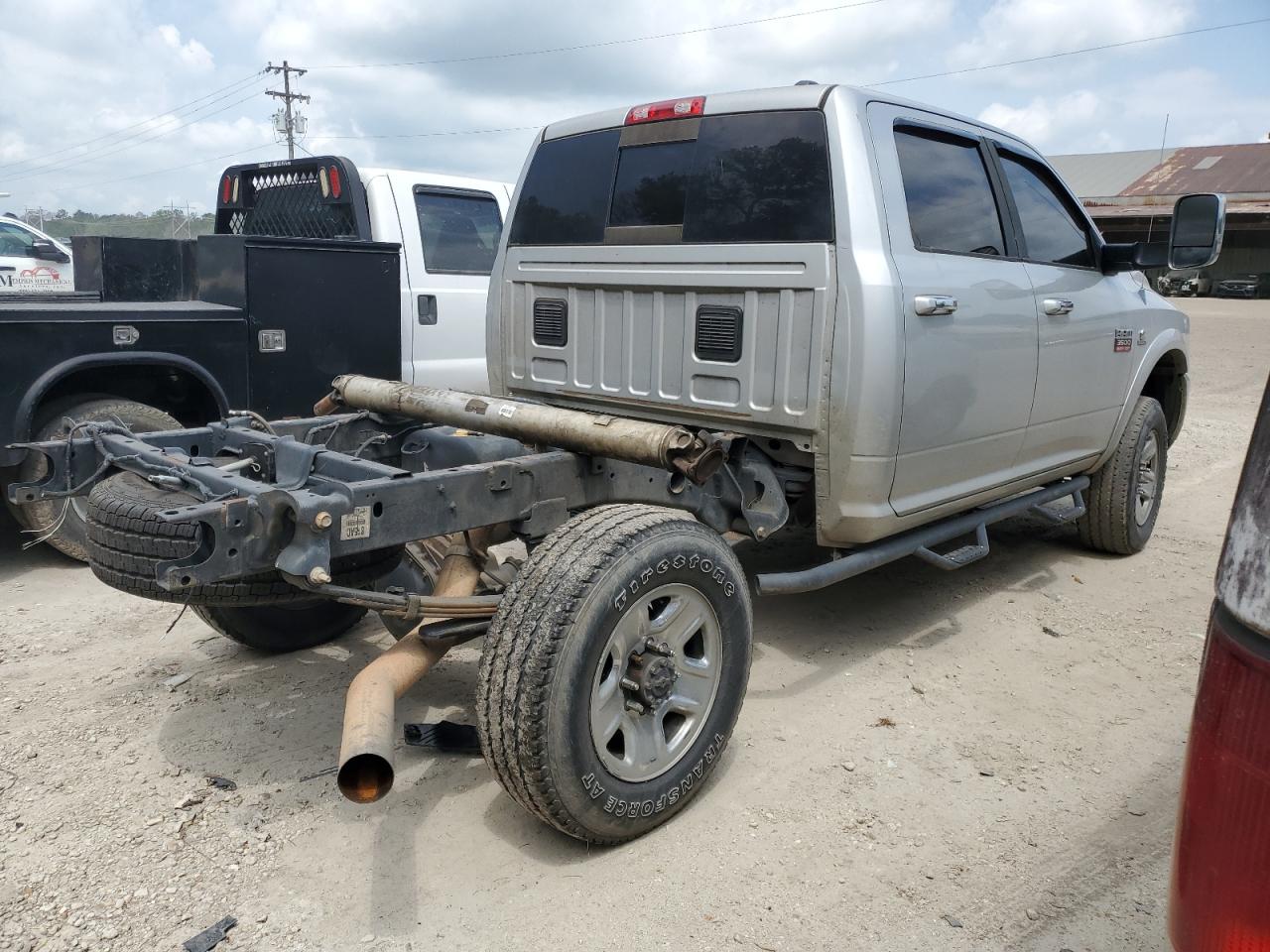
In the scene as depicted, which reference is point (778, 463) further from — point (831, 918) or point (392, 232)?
point (392, 232)

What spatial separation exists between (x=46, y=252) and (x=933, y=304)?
1346cm

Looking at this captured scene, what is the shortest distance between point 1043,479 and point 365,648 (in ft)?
10.8

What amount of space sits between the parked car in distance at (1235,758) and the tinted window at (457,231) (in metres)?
5.73

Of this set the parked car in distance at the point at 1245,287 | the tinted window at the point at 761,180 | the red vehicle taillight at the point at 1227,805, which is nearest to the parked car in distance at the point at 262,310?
the tinted window at the point at 761,180

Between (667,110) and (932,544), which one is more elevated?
(667,110)

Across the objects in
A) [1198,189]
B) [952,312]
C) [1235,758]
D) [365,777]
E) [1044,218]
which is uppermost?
[1198,189]

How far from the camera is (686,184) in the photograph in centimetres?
401

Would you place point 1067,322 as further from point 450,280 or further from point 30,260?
point 30,260

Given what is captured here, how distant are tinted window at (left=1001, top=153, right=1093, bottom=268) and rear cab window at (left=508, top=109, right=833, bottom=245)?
142 cm

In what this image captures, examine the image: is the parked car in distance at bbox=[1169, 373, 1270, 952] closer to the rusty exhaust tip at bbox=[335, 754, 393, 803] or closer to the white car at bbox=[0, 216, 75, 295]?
the rusty exhaust tip at bbox=[335, 754, 393, 803]

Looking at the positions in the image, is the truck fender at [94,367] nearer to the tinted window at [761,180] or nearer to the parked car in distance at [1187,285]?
the tinted window at [761,180]

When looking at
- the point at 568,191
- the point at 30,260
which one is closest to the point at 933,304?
the point at 568,191

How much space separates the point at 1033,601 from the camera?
5.14 m

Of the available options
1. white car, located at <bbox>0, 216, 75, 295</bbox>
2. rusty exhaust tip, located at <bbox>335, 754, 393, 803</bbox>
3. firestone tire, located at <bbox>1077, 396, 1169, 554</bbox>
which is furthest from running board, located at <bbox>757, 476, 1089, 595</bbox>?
white car, located at <bbox>0, 216, 75, 295</bbox>
